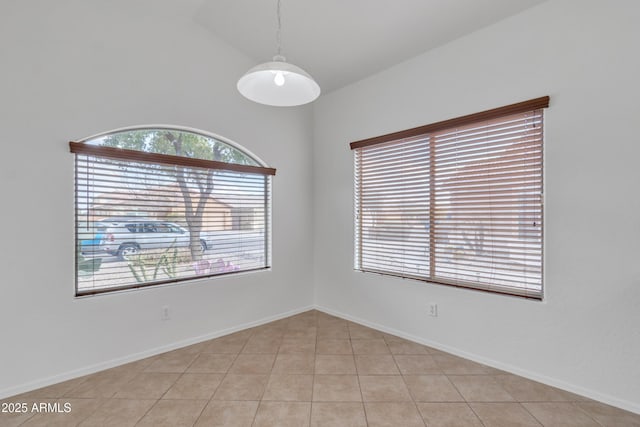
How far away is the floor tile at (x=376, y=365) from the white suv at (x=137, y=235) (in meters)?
2.05

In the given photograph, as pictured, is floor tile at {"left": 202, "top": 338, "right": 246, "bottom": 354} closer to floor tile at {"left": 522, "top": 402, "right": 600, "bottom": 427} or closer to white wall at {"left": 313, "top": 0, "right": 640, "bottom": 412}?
white wall at {"left": 313, "top": 0, "right": 640, "bottom": 412}

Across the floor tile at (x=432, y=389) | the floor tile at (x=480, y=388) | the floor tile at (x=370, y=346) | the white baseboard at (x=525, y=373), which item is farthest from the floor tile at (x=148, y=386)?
the floor tile at (x=480, y=388)

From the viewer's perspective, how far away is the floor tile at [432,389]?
2.12m

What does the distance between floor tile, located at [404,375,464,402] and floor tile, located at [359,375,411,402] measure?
0.06m

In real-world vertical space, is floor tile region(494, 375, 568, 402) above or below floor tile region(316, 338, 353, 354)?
above

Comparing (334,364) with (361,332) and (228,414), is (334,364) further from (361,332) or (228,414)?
(228,414)

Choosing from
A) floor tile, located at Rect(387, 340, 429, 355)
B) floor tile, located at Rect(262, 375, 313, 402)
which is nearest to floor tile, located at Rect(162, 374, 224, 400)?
floor tile, located at Rect(262, 375, 313, 402)

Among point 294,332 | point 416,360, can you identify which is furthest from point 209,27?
point 416,360

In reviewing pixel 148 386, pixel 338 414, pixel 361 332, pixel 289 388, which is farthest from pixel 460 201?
pixel 148 386

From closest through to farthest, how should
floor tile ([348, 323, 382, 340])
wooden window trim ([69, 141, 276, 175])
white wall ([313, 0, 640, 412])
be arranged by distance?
white wall ([313, 0, 640, 412]) < wooden window trim ([69, 141, 276, 175]) < floor tile ([348, 323, 382, 340])

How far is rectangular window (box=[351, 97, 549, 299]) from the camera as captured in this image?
7.80 ft

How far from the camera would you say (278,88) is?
76.6 inches

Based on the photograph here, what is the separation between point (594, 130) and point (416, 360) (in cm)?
222

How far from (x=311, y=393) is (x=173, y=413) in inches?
36.2
